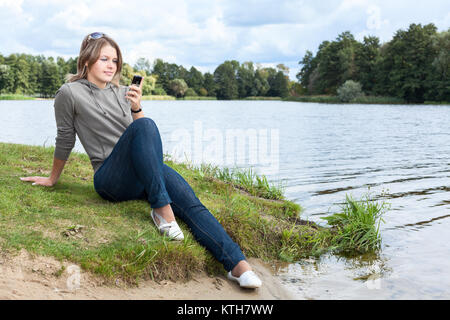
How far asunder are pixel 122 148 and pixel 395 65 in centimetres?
6541

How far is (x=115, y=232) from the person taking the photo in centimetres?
349

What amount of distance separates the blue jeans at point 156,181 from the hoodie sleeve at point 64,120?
0.39 meters

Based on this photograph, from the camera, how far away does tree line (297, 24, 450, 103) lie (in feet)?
181

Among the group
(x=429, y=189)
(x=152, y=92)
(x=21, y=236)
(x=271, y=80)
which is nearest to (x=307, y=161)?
(x=429, y=189)

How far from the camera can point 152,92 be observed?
7650 cm

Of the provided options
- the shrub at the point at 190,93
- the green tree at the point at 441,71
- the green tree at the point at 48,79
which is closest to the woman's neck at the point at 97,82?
the green tree at the point at 441,71

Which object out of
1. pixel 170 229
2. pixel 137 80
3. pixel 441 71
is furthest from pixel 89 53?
pixel 441 71

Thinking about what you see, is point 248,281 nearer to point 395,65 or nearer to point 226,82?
point 395,65

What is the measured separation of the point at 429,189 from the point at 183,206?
6.35 metres

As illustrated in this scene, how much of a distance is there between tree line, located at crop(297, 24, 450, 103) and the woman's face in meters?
57.0

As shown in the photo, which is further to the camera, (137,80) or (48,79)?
(48,79)

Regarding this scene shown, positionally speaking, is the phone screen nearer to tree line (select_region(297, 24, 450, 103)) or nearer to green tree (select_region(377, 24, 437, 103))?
tree line (select_region(297, 24, 450, 103))

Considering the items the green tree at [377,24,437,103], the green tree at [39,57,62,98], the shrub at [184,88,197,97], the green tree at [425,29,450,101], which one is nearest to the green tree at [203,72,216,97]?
the shrub at [184,88,197,97]

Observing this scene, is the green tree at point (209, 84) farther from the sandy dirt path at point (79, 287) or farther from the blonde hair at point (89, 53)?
the sandy dirt path at point (79, 287)
